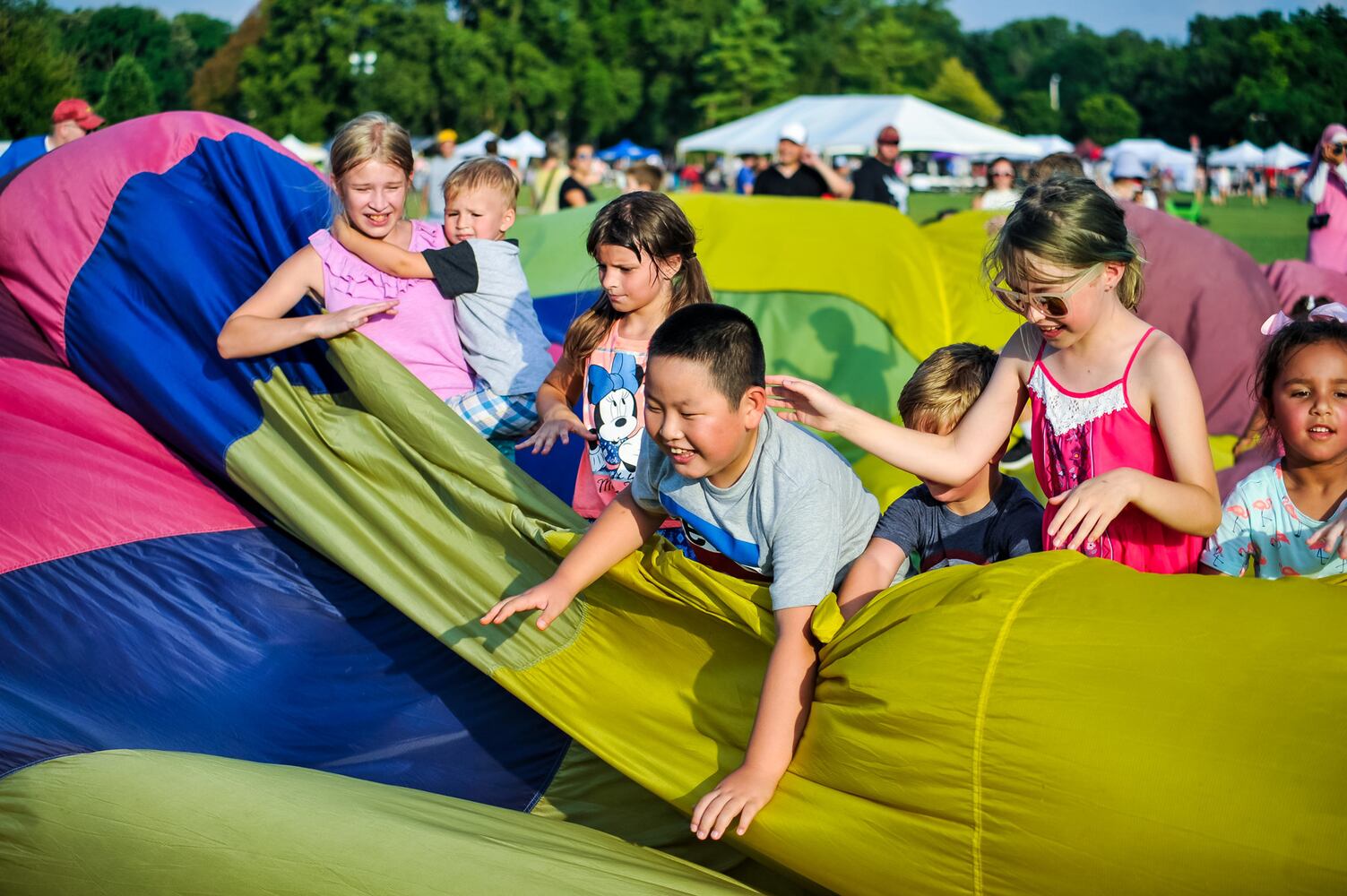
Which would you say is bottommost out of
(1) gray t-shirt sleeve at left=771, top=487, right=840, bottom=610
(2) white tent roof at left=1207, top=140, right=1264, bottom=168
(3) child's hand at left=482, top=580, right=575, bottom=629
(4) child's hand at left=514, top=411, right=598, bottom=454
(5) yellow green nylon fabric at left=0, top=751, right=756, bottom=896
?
(2) white tent roof at left=1207, top=140, right=1264, bottom=168

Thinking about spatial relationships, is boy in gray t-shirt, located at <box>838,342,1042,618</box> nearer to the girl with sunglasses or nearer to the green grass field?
the girl with sunglasses

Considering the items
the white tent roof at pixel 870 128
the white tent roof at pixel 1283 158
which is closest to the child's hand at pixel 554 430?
the white tent roof at pixel 870 128

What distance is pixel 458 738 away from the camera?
287 cm

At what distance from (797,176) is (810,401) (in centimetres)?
636

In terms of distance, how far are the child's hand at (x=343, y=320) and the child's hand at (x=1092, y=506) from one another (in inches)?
63.9

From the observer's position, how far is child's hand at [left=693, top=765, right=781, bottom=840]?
6.81ft

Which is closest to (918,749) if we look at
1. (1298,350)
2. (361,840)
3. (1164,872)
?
(1164,872)

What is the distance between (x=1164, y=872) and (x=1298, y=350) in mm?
1158

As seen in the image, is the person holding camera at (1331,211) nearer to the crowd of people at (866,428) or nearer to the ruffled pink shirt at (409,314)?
the crowd of people at (866,428)

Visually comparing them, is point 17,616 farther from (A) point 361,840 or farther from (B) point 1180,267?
(B) point 1180,267

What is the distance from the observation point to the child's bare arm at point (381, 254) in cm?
318

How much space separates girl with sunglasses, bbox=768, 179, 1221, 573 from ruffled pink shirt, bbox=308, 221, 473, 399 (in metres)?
1.21

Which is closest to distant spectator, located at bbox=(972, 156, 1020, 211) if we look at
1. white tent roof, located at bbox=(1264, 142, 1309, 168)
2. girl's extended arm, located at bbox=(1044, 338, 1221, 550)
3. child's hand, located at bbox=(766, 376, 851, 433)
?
girl's extended arm, located at bbox=(1044, 338, 1221, 550)

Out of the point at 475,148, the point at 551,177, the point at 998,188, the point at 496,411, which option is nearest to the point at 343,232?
the point at 496,411
